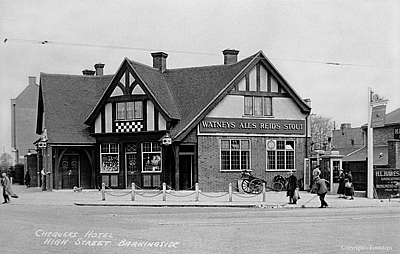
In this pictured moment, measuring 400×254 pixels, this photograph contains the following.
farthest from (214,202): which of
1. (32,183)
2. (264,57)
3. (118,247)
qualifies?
(32,183)

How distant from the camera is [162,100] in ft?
112

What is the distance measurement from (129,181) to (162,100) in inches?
210

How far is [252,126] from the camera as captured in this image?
33.7 m

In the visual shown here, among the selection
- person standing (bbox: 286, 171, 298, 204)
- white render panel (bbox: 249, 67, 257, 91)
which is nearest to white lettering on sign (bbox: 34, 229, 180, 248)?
person standing (bbox: 286, 171, 298, 204)

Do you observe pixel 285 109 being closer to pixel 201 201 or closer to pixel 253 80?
pixel 253 80

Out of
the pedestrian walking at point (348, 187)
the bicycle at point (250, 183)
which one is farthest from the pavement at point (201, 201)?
the bicycle at point (250, 183)

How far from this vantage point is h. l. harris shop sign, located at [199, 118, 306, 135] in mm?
32938

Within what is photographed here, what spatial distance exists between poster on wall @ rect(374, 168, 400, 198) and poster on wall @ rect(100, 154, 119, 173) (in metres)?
15.5

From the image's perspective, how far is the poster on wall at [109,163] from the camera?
115 feet

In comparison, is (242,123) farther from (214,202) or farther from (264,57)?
(214,202)

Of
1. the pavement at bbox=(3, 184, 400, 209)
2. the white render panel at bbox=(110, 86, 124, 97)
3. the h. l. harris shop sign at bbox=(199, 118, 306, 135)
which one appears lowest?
the pavement at bbox=(3, 184, 400, 209)

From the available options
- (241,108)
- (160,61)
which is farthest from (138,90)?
(241,108)

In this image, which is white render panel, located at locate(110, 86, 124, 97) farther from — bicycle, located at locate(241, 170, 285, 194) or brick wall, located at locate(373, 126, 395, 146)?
brick wall, located at locate(373, 126, 395, 146)

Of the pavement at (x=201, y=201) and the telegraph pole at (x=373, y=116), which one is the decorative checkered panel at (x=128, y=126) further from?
the telegraph pole at (x=373, y=116)
